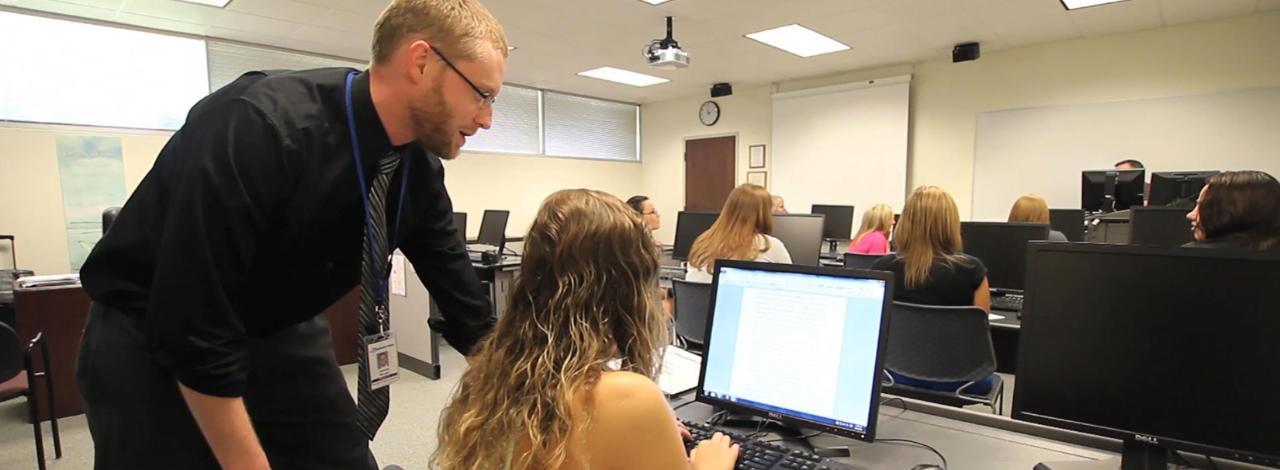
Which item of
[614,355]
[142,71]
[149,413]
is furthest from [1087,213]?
[142,71]

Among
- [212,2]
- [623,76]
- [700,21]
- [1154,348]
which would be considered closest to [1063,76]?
[700,21]

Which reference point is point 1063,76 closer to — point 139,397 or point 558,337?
point 558,337

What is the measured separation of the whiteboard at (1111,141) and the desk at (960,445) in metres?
5.14

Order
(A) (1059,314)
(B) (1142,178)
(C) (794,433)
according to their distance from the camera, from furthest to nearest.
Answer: (B) (1142,178), (C) (794,433), (A) (1059,314)

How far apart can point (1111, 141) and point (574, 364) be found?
6095 mm

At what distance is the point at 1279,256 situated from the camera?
0.84 m

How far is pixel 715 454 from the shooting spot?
100cm

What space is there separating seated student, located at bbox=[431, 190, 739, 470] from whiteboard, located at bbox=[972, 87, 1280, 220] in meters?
5.77

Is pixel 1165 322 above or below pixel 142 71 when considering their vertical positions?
below

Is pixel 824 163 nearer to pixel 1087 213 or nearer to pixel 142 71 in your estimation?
pixel 1087 213

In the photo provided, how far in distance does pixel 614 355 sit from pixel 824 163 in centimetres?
645

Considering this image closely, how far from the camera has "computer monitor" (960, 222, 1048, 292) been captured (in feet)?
9.04

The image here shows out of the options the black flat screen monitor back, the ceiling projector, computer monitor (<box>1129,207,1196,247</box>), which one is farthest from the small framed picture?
computer monitor (<box>1129,207,1196,247</box>)

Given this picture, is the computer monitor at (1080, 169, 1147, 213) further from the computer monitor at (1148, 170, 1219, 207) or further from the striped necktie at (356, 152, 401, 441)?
the striped necktie at (356, 152, 401, 441)
